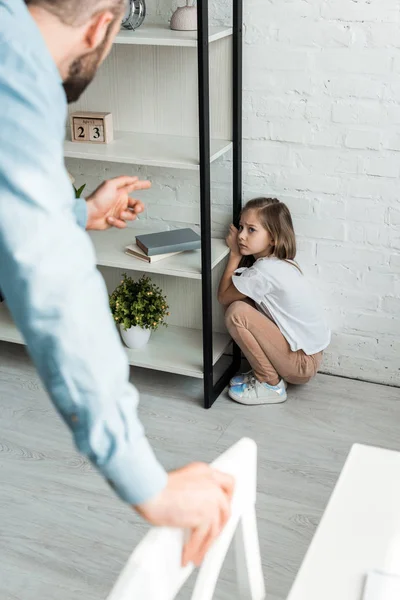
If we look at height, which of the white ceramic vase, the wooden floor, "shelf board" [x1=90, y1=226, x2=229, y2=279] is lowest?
the wooden floor

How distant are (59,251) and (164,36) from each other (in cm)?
187

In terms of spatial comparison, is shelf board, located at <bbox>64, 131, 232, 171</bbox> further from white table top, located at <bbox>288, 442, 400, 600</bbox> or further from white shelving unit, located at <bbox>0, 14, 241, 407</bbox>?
white table top, located at <bbox>288, 442, 400, 600</bbox>

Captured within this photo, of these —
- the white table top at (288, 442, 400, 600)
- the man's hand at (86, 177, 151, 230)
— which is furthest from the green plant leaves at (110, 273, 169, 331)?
the white table top at (288, 442, 400, 600)

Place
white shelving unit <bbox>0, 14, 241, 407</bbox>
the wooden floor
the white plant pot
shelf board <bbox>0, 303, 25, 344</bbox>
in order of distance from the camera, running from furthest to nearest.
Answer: shelf board <bbox>0, 303, 25, 344</bbox> < the white plant pot < white shelving unit <bbox>0, 14, 241, 407</bbox> < the wooden floor

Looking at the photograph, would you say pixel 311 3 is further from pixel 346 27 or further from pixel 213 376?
pixel 213 376

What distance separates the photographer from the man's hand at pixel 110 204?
1.25 m

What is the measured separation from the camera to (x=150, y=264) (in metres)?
2.64

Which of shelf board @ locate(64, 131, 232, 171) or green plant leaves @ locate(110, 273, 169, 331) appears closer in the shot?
shelf board @ locate(64, 131, 232, 171)

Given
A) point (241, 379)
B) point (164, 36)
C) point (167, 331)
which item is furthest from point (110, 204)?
point (167, 331)

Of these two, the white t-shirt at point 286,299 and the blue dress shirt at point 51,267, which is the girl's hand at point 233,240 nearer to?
the white t-shirt at point 286,299

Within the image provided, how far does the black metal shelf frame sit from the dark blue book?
166mm

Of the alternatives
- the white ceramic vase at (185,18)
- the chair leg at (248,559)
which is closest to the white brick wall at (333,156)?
the white ceramic vase at (185,18)

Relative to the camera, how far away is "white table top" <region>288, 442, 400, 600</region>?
3.11ft

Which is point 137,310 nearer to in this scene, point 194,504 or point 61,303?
point 194,504
